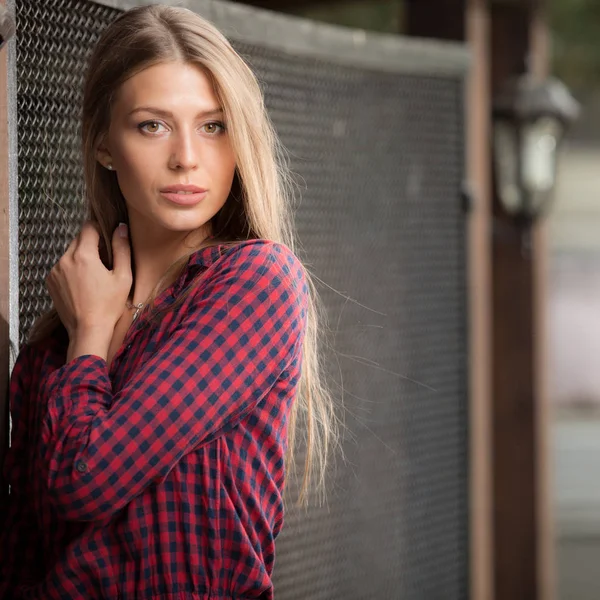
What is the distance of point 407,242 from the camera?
140 inches

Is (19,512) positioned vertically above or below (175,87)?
below

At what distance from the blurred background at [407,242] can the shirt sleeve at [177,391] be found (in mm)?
351

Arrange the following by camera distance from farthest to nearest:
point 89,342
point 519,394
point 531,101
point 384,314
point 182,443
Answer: point 519,394, point 531,101, point 384,314, point 89,342, point 182,443

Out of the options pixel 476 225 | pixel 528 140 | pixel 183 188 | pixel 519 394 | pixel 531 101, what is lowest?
pixel 519 394

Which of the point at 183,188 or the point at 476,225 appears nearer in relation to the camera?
the point at 183,188

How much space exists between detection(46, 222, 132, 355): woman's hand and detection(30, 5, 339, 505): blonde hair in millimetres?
52

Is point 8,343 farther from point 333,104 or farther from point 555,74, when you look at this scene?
point 555,74

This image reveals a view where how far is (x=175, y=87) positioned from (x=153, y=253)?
0.26 metres

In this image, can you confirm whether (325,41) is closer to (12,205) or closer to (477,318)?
(477,318)

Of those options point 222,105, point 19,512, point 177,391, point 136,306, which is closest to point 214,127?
point 222,105

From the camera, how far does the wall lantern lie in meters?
4.38

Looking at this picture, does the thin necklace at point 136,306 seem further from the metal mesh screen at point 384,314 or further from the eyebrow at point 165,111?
the metal mesh screen at point 384,314

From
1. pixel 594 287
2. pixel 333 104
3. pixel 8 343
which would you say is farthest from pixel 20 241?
pixel 594 287

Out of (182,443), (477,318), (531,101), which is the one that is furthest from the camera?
(531,101)
